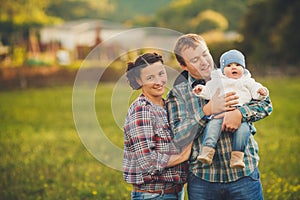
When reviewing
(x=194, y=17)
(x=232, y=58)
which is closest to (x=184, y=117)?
(x=232, y=58)

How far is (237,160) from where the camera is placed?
345 cm

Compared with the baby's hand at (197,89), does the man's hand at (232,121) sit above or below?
below

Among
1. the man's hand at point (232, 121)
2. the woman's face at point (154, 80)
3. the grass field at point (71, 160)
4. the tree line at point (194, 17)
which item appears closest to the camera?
the man's hand at point (232, 121)

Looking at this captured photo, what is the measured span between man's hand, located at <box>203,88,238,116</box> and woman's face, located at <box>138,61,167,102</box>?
1.08 feet

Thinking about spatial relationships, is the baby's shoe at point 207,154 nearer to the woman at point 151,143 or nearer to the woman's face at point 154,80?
the woman at point 151,143

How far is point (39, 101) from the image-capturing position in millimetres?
23969

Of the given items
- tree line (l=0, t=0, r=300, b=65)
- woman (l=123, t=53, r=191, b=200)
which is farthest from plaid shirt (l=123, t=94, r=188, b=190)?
tree line (l=0, t=0, r=300, b=65)

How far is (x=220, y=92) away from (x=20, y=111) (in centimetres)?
1655

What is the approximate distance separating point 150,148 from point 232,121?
53 centimetres

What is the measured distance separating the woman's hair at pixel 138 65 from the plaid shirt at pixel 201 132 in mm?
245

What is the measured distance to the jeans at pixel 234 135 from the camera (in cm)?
347

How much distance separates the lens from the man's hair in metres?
3.62

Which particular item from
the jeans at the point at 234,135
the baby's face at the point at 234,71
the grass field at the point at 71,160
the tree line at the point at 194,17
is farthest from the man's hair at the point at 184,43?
the tree line at the point at 194,17

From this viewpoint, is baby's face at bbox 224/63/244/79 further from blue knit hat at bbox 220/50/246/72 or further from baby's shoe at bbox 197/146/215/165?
baby's shoe at bbox 197/146/215/165
